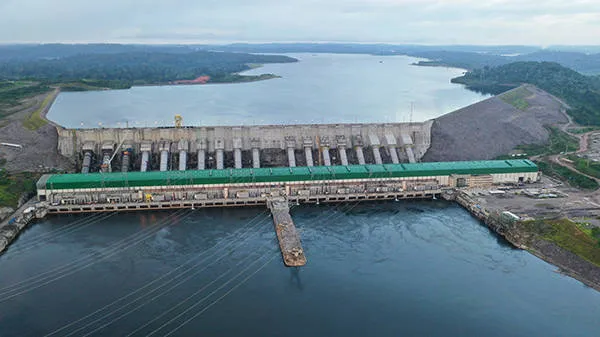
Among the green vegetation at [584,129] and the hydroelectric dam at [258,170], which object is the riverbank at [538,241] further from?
the green vegetation at [584,129]

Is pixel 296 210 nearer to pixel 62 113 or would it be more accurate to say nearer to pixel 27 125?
pixel 27 125

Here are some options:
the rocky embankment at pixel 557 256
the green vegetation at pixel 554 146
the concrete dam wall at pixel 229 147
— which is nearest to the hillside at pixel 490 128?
the green vegetation at pixel 554 146

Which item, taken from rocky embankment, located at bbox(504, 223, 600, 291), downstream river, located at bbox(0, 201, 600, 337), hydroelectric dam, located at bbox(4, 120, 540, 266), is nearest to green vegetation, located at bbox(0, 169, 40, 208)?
hydroelectric dam, located at bbox(4, 120, 540, 266)

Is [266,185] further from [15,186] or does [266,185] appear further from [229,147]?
[15,186]

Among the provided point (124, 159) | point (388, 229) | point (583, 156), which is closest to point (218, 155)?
point (124, 159)

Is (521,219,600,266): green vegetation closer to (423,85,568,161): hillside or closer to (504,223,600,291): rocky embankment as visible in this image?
(504,223,600,291): rocky embankment
